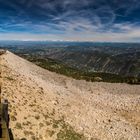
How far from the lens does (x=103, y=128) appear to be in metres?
30.8

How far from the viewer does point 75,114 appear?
3219cm

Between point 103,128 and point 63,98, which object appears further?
point 63,98

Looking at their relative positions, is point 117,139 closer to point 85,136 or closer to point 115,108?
point 85,136

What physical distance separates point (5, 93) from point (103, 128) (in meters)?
12.2

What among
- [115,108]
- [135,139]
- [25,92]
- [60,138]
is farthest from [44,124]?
[115,108]

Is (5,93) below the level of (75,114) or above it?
above

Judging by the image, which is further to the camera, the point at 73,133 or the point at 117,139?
the point at 117,139

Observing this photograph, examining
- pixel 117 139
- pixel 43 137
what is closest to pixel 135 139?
pixel 117 139

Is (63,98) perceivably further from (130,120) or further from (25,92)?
(130,120)

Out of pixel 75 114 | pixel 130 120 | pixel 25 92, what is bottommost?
pixel 130 120

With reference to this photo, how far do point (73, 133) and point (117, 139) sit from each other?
5.83 m

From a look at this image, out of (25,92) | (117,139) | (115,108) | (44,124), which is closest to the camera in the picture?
(44,124)

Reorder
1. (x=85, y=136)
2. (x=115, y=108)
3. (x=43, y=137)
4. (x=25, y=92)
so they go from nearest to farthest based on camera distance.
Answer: (x=43, y=137) → (x=85, y=136) → (x=25, y=92) → (x=115, y=108)

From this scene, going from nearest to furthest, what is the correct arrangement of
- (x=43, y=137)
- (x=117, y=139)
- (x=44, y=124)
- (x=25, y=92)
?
(x=43, y=137), (x=44, y=124), (x=117, y=139), (x=25, y=92)
